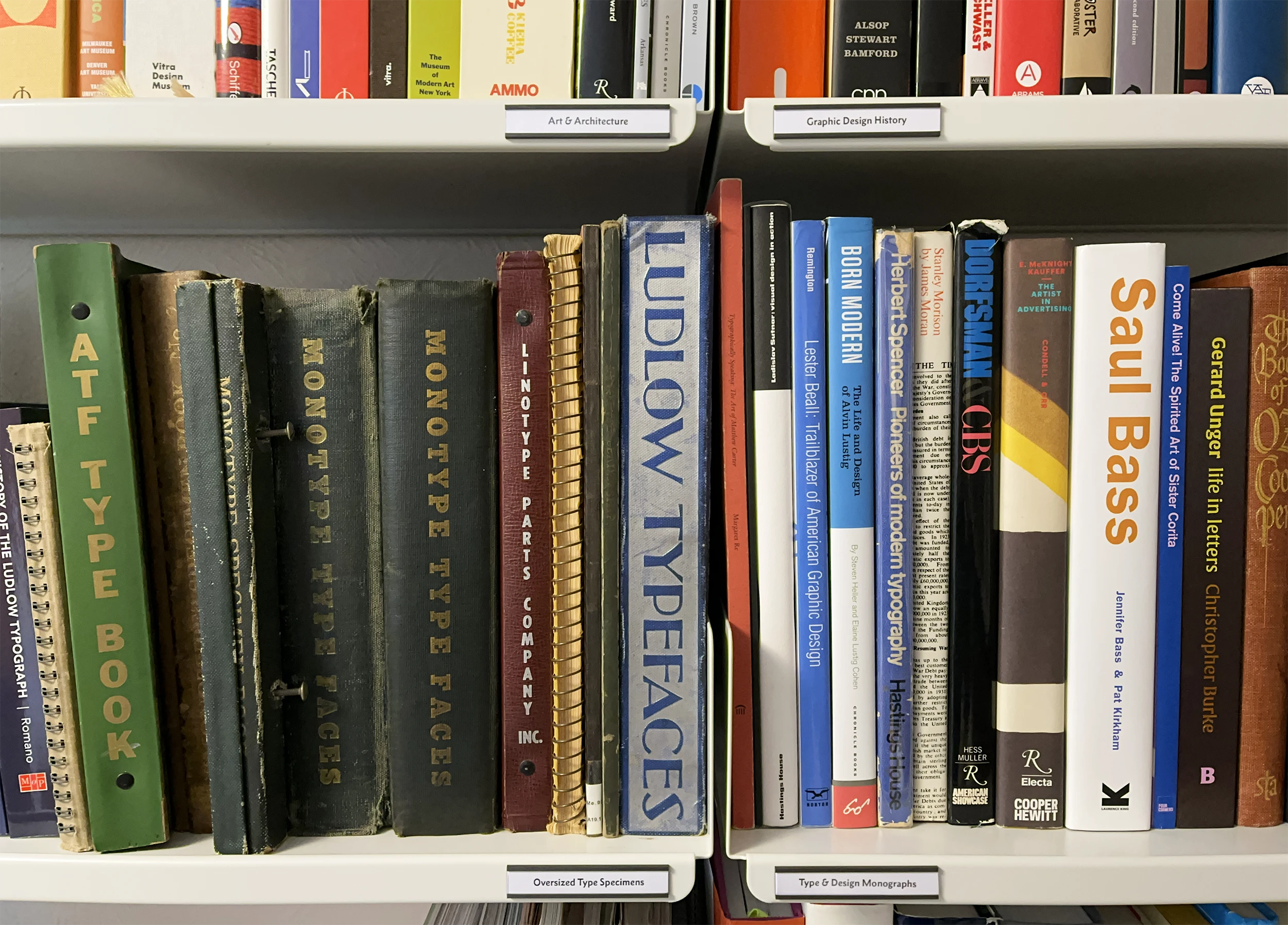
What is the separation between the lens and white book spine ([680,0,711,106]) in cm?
53

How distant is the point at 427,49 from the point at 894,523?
1.50 ft

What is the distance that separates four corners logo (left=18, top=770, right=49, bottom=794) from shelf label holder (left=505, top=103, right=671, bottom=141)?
0.54 meters

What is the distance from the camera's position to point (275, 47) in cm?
54

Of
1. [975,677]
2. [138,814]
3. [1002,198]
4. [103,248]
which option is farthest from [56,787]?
[1002,198]

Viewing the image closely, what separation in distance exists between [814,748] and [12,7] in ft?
2.48

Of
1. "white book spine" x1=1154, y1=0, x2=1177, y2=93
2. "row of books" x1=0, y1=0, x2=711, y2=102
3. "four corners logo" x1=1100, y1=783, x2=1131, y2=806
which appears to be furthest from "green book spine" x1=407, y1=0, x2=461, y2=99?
"four corners logo" x1=1100, y1=783, x2=1131, y2=806

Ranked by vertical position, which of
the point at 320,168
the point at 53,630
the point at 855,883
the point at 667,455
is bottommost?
the point at 855,883

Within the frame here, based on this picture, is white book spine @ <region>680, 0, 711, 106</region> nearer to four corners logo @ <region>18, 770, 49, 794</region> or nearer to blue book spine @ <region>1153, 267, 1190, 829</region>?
blue book spine @ <region>1153, 267, 1190, 829</region>

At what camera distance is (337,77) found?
21.3 inches

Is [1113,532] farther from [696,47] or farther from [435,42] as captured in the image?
[435,42]

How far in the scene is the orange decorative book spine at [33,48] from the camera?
1.78 feet

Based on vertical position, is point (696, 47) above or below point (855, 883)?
above

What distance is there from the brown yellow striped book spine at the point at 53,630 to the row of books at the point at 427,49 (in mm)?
266

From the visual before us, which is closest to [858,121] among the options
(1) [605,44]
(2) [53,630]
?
(1) [605,44]
